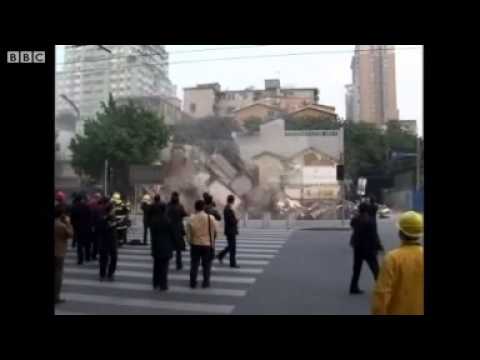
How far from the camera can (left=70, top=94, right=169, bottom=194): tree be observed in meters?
35.2

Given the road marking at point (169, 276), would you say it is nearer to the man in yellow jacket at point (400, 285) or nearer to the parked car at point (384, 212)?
the man in yellow jacket at point (400, 285)

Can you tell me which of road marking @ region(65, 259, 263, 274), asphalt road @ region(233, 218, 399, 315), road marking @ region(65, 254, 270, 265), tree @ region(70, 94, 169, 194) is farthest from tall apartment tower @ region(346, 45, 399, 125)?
road marking @ region(65, 259, 263, 274)

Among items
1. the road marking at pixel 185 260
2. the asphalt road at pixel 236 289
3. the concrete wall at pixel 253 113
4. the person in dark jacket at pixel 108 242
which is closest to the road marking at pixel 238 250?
the asphalt road at pixel 236 289

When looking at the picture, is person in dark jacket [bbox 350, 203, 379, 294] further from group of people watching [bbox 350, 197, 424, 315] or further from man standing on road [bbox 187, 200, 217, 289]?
group of people watching [bbox 350, 197, 424, 315]

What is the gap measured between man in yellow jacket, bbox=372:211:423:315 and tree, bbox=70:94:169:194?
31.0m

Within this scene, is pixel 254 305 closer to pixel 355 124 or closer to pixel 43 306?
pixel 43 306

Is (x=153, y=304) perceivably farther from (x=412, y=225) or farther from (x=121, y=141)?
(x=121, y=141)

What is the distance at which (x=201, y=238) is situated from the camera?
859 cm

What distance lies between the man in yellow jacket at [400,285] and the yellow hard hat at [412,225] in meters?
0.15

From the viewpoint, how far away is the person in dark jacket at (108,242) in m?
9.16
